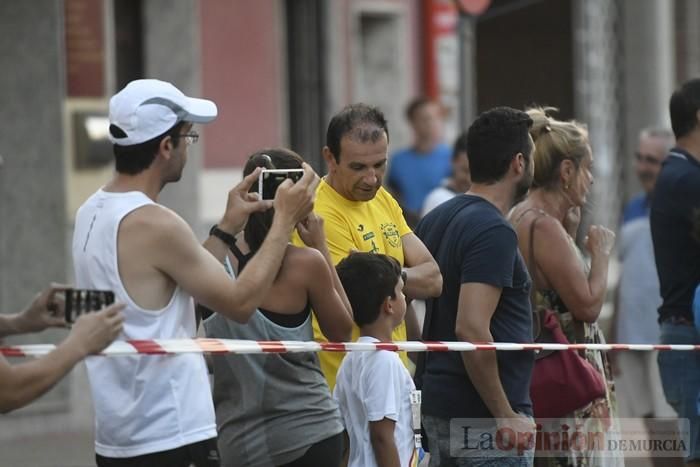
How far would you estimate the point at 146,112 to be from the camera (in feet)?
16.5

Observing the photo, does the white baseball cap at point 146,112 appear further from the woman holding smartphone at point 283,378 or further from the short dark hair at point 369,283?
the short dark hair at point 369,283

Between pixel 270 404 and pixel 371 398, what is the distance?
39cm

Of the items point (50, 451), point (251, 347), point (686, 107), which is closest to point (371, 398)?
point (251, 347)

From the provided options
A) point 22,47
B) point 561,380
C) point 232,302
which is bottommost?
point 561,380

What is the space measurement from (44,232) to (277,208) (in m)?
6.90

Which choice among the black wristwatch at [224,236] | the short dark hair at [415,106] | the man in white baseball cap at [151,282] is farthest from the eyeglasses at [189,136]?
the short dark hair at [415,106]

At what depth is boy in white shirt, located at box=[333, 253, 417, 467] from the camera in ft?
19.5

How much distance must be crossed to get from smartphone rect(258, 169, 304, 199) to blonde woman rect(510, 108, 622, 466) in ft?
5.24

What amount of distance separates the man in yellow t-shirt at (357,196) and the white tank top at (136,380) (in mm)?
1374

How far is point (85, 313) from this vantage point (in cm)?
475

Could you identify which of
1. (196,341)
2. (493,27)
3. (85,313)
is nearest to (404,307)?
(196,341)

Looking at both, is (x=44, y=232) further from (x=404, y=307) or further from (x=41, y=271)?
(x=404, y=307)

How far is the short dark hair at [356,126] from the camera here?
6.48m

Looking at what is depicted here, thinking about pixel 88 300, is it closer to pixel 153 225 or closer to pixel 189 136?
pixel 153 225
